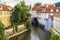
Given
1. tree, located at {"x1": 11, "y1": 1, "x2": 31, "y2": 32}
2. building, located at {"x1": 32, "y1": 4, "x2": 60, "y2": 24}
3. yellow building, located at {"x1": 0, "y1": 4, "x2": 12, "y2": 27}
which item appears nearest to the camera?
yellow building, located at {"x1": 0, "y1": 4, "x2": 12, "y2": 27}

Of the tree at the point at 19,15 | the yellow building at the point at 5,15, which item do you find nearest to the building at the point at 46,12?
the tree at the point at 19,15

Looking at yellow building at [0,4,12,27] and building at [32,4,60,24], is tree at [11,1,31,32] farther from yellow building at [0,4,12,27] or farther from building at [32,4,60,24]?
building at [32,4,60,24]

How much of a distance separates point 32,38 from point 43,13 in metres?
17.8

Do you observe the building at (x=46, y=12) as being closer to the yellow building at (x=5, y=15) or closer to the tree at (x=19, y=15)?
the tree at (x=19, y=15)

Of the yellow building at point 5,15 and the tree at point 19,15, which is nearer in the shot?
the yellow building at point 5,15

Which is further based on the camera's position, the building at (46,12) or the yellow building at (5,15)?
the building at (46,12)

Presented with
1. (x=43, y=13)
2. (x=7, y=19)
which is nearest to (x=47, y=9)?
(x=43, y=13)

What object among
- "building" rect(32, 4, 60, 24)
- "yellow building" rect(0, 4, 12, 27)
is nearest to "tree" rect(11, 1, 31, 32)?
"yellow building" rect(0, 4, 12, 27)

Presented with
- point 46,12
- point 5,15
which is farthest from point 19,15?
point 46,12

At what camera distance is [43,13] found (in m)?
42.5

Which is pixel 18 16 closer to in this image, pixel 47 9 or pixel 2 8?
pixel 2 8

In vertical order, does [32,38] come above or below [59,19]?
below

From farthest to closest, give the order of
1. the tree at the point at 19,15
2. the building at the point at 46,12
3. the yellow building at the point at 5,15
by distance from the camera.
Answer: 1. the building at the point at 46,12
2. the tree at the point at 19,15
3. the yellow building at the point at 5,15

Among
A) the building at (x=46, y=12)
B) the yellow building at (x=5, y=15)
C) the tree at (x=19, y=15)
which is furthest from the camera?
the building at (x=46, y=12)
